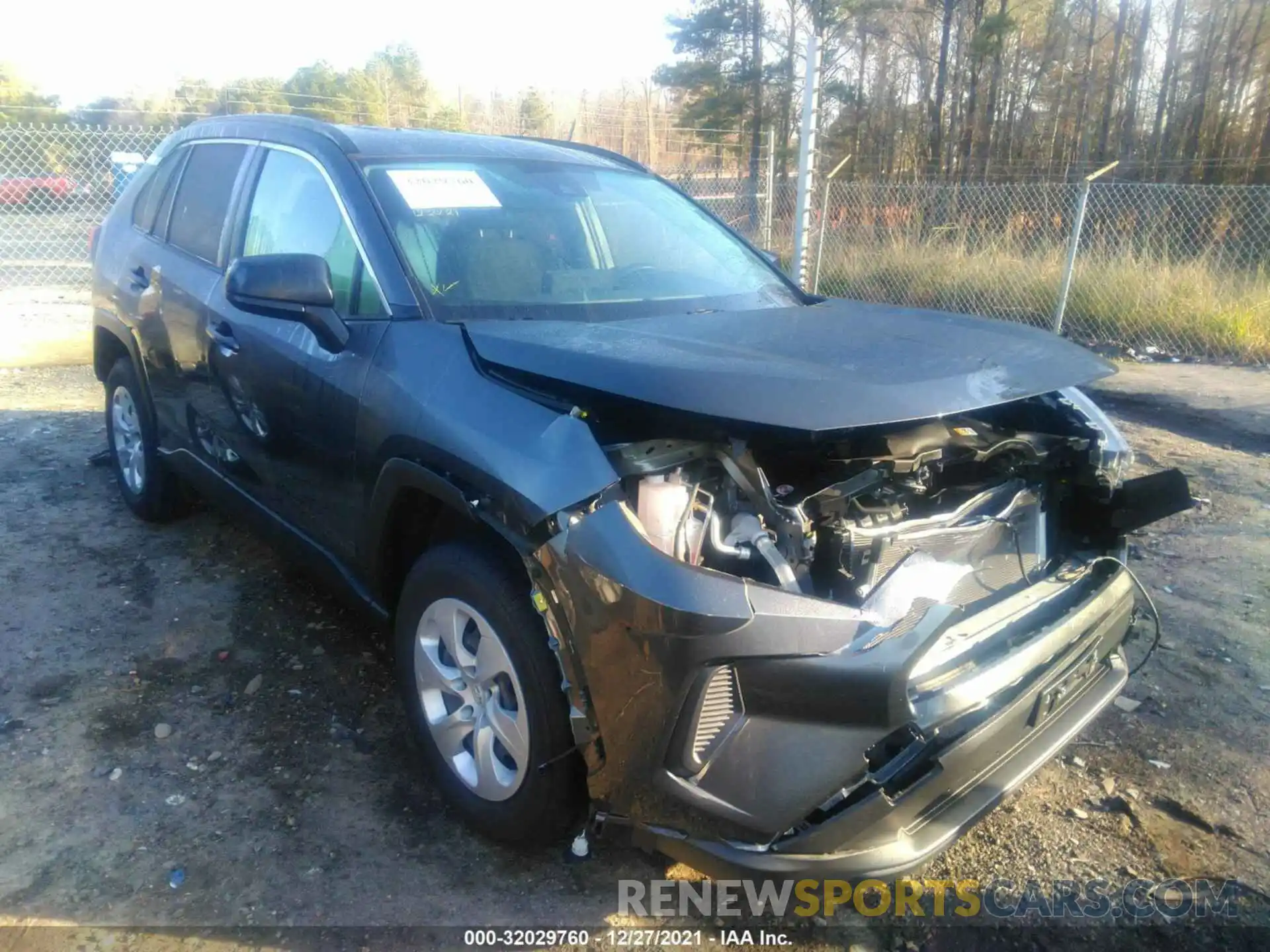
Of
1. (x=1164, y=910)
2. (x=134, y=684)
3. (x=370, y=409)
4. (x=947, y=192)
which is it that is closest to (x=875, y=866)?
(x=1164, y=910)

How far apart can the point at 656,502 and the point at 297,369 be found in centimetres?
148

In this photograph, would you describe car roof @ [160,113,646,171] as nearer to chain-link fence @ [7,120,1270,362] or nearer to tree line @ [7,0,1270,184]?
chain-link fence @ [7,120,1270,362]

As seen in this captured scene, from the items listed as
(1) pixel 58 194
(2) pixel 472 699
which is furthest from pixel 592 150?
(1) pixel 58 194

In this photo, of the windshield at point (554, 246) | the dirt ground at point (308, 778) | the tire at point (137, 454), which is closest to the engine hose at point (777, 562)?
the dirt ground at point (308, 778)

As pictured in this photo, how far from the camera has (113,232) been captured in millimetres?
4508

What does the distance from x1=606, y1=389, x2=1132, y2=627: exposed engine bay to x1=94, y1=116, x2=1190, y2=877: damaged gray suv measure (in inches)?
0.4

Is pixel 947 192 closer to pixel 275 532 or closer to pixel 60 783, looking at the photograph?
pixel 275 532

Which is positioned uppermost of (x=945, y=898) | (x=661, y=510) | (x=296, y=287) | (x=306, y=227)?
(x=306, y=227)

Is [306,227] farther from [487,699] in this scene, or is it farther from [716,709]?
[716,709]

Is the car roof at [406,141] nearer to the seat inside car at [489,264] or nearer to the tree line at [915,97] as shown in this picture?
the seat inside car at [489,264]

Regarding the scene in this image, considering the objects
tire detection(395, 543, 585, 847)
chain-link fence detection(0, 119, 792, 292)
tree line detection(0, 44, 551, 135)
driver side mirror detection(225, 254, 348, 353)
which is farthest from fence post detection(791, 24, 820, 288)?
tree line detection(0, 44, 551, 135)

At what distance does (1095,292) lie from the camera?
9.56 meters

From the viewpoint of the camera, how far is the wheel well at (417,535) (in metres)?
2.31

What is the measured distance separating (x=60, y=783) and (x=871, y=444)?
2.58m
